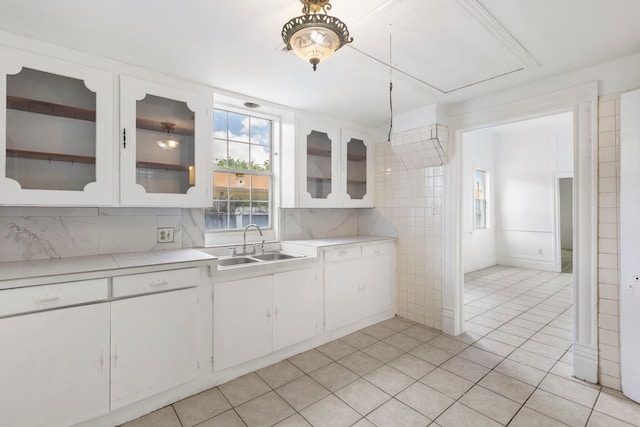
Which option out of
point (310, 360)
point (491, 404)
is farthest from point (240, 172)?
point (491, 404)

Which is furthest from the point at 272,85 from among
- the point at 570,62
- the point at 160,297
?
the point at 570,62

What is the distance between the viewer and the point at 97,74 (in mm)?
1981

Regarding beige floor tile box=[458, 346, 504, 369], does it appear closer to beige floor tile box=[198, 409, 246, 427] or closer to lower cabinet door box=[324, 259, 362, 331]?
lower cabinet door box=[324, 259, 362, 331]

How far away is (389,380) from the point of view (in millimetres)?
2232

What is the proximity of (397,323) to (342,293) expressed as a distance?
32.6 inches

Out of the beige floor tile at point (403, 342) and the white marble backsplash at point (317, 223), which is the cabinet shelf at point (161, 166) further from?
the beige floor tile at point (403, 342)

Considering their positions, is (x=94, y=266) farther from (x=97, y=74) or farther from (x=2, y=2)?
(x=2, y=2)

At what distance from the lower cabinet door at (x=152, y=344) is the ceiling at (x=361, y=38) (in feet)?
5.27

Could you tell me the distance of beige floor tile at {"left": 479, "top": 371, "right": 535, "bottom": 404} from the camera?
204cm

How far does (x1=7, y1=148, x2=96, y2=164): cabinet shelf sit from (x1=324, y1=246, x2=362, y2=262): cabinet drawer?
2.00 m

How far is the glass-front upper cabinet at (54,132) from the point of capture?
1739 millimetres

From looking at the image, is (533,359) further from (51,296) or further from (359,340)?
(51,296)

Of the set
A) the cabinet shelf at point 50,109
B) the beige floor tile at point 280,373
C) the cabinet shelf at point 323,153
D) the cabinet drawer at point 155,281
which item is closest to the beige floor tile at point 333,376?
the beige floor tile at point 280,373

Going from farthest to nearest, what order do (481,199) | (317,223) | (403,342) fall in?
1. (481,199)
2. (317,223)
3. (403,342)
